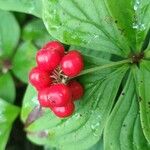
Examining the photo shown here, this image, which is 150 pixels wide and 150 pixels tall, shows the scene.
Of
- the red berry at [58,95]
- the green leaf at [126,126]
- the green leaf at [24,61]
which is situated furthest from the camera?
the green leaf at [24,61]

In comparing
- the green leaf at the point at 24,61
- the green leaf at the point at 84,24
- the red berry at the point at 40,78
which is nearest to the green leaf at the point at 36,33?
the green leaf at the point at 24,61

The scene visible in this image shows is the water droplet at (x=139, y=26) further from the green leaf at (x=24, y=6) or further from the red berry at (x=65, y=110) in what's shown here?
the green leaf at (x=24, y=6)

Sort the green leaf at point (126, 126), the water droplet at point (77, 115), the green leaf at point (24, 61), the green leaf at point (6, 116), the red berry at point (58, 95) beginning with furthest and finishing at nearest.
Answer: the green leaf at point (24, 61) → the green leaf at point (6, 116) → the water droplet at point (77, 115) → the green leaf at point (126, 126) → the red berry at point (58, 95)

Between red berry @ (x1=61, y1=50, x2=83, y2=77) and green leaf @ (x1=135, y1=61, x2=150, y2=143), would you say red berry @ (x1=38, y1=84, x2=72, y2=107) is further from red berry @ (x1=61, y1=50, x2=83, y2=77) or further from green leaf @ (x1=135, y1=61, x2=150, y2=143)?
green leaf @ (x1=135, y1=61, x2=150, y2=143)

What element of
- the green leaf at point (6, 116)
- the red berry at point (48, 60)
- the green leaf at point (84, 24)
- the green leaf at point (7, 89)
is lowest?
the green leaf at point (6, 116)

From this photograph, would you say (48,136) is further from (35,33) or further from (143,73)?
(35,33)

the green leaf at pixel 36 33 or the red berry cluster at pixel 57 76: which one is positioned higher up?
the green leaf at pixel 36 33
